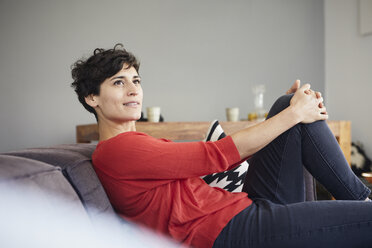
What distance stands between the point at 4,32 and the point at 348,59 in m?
2.95

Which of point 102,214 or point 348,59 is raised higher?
point 348,59

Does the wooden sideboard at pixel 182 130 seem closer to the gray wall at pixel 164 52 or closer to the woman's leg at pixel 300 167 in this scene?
the gray wall at pixel 164 52

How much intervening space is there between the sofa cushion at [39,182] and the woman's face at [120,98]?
0.41 metres

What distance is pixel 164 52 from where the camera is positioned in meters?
3.21

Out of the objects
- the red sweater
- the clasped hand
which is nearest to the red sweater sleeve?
the red sweater

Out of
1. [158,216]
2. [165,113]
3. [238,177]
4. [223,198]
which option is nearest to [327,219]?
[223,198]

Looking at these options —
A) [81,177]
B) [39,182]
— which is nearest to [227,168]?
[81,177]

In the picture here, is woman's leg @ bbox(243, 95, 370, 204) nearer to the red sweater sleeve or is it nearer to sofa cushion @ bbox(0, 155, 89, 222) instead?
the red sweater sleeve

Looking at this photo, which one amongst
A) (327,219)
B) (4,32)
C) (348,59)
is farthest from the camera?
(348,59)

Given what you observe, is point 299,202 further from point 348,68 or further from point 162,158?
point 348,68

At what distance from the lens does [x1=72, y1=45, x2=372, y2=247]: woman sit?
927 millimetres

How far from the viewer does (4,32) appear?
2.98 meters

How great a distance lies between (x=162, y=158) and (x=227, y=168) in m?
0.20

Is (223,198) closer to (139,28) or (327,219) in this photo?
(327,219)
